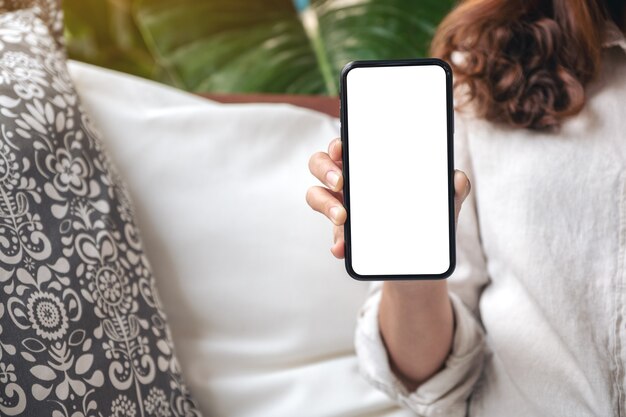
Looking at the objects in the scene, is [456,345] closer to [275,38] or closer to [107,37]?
[275,38]

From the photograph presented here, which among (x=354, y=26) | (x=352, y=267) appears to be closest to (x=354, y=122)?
(x=352, y=267)

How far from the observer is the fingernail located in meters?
0.50

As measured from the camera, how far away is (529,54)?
0.74 metres

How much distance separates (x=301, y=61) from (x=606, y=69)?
1.61 feet

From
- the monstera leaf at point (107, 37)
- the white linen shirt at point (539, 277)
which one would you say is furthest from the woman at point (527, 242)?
the monstera leaf at point (107, 37)

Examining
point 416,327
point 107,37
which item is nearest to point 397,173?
point 416,327

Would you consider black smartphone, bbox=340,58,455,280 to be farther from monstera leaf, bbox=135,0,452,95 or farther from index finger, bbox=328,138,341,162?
monstera leaf, bbox=135,0,452,95

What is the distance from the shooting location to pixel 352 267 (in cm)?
52

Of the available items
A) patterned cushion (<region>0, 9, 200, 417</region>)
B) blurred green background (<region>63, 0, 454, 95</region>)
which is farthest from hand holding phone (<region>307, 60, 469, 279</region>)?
blurred green background (<region>63, 0, 454, 95</region>)

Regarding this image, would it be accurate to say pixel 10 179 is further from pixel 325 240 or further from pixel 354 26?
pixel 354 26

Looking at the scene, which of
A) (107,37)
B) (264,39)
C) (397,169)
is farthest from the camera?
(107,37)

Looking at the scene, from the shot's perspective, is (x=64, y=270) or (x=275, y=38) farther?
(x=275, y=38)

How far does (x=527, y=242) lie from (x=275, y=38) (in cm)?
56

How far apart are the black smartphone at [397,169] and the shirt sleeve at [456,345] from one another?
7.4 inches
